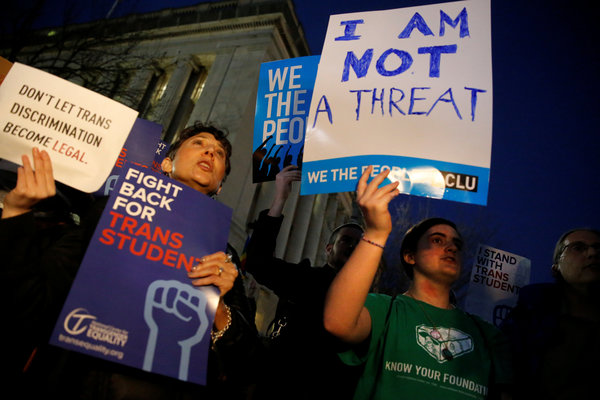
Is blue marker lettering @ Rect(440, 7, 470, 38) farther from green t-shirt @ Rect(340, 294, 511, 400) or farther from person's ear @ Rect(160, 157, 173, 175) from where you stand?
person's ear @ Rect(160, 157, 173, 175)

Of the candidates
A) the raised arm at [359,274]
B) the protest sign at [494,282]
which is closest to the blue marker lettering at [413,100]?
the raised arm at [359,274]

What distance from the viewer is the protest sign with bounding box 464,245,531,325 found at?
3601 mm

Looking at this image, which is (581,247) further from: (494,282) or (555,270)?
(494,282)

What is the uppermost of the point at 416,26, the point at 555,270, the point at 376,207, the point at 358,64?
the point at 416,26

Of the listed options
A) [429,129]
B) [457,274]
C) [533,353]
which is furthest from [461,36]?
[533,353]

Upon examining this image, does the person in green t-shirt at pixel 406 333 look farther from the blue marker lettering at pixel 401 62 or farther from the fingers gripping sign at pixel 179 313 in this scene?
the blue marker lettering at pixel 401 62

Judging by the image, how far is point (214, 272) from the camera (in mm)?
1384

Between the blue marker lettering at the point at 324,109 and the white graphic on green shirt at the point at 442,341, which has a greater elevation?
the blue marker lettering at the point at 324,109

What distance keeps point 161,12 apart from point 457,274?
23.1 m

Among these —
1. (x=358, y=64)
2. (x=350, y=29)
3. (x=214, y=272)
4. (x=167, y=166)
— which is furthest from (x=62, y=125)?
(x=350, y=29)

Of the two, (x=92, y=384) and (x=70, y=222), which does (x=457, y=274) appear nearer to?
(x=92, y=384)

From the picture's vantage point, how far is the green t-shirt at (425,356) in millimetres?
1469

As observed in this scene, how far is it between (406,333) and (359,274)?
0.54 meters

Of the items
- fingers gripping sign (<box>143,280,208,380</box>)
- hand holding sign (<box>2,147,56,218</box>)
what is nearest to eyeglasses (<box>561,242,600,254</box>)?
fingers gripping sign (<box>143,280,208,380</box>)
